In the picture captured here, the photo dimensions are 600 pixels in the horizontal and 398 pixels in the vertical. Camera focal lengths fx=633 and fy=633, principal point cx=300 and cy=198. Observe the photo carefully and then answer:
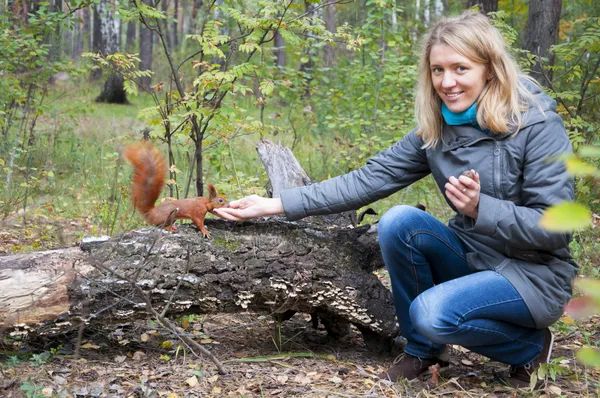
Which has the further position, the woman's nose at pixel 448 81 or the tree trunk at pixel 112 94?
the tree trunk at pixel 112 94

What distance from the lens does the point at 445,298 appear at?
2.43 meters

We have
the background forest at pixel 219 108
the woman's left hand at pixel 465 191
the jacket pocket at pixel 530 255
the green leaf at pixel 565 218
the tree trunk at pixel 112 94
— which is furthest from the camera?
the tree trunk at pixel 112 94

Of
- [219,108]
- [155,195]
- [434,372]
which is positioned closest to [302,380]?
[434,372]

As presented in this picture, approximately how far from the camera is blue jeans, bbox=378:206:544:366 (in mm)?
2410

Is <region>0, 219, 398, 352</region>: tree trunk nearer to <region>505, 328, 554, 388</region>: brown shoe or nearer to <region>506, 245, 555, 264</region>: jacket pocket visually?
<region>505, 328, 554, 388</region>: brown shoe

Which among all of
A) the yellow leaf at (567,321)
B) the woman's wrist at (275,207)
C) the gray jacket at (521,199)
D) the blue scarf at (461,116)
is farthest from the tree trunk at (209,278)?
the yellow leaf at (567,321)

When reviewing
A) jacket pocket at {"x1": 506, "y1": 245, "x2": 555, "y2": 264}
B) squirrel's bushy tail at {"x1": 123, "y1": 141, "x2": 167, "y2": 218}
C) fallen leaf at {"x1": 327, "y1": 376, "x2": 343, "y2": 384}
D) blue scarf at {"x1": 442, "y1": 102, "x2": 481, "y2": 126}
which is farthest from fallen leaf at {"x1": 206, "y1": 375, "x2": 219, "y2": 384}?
blue scarf at {"x1": 442, "y1": 102, "x2": 481, "y2": 126}

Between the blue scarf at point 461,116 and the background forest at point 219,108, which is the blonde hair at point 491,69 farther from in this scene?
the background forest at point 219,108

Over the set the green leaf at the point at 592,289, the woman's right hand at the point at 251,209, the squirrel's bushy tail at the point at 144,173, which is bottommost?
the woman's right hand at the point at 251,209

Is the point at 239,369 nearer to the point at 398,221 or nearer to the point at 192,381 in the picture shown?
the point at 192,381

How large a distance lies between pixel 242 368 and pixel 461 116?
4.66 feet

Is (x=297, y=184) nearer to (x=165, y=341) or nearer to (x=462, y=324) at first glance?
(x=165, y=341)

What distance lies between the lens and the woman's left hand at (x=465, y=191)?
2.26 m

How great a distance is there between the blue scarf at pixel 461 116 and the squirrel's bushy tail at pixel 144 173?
128 cm
